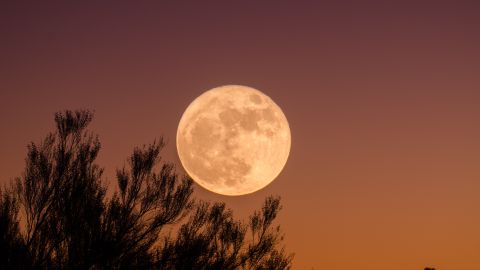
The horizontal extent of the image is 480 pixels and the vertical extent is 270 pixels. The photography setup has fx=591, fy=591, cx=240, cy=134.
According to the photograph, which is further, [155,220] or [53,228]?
[155,220]

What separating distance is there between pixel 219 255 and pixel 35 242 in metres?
6.18

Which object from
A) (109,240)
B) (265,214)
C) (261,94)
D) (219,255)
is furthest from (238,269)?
(261,94)

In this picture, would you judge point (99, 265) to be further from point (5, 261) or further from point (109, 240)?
point (5, 261)

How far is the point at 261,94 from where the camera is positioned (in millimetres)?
30797

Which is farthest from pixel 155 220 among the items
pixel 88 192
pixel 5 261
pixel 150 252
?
pixel 5 261

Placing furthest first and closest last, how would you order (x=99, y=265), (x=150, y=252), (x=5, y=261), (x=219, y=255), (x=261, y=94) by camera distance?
1. (x=261, y=94)
2. (x=219, y=255)
3. (x=150, y=252)
4. (x=99, y=265)
5. (x=5, y=261)

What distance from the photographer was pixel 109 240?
17.0 m

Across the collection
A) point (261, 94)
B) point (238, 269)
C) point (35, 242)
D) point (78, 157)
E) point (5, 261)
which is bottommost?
point (5, 261)

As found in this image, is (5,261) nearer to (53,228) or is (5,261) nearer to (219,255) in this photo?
(53,228)

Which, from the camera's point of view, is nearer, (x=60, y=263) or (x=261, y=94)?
(x=60, y=263)

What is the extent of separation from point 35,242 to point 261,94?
16.5 m

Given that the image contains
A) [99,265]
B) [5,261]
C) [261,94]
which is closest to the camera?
[5,261]

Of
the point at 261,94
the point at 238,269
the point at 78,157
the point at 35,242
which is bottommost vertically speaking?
the point at 35,242

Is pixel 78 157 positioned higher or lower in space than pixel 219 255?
higher
